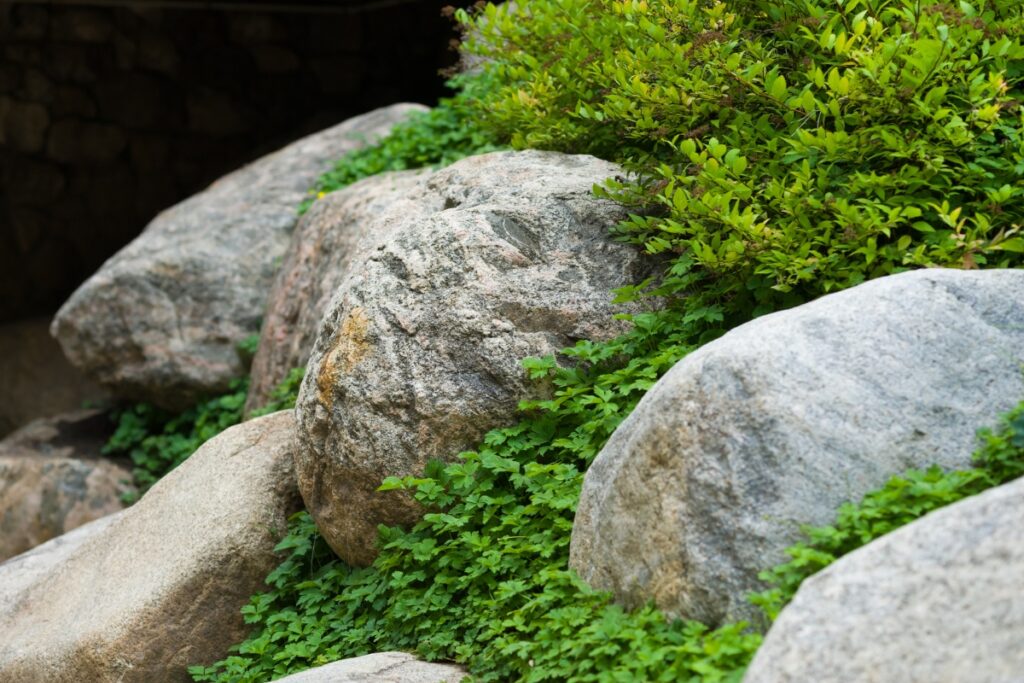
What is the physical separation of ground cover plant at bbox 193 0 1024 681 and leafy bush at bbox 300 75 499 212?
1839 millimetres

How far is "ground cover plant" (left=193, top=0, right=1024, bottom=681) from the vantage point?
3381 millimetres

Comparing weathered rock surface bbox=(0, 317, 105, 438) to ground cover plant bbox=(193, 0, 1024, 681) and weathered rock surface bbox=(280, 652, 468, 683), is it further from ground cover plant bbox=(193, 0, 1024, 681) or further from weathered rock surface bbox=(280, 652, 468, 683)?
weathered rock surface bbox=(280, 652, 468, 683)

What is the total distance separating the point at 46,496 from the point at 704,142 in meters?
4.56

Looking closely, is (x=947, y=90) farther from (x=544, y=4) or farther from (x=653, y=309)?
(x=544, y=4)

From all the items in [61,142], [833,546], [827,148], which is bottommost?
[833,546]

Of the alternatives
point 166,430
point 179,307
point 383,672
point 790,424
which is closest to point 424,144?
point 179,307

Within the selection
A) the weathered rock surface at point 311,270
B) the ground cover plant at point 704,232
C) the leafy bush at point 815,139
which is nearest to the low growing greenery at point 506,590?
the ground cover plant at point 704,232

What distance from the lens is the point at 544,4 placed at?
4703 mm

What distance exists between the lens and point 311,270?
19.1 feet

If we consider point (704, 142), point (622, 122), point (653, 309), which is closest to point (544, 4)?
point (622, 122)

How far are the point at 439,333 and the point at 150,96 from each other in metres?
7.68

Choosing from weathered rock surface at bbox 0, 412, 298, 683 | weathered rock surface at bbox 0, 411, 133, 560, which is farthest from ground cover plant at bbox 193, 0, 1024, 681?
weathered rock surface at bbox 0, 411, 133, 560

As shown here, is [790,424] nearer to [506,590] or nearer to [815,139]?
[506,590]

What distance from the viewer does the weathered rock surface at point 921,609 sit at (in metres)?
2.06
